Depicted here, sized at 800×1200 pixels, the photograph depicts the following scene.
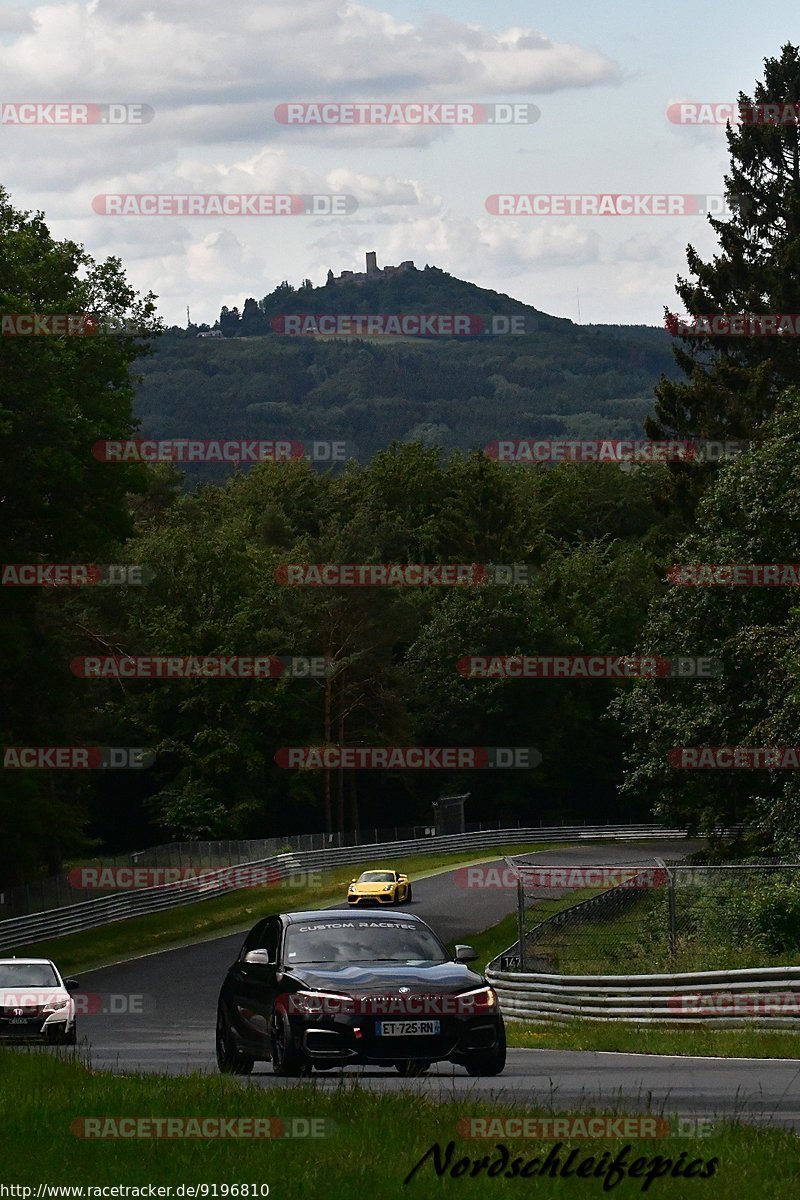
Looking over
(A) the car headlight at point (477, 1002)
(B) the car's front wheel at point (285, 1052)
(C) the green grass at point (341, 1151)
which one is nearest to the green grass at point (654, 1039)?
(A) the car headlight at point (477, 1002)

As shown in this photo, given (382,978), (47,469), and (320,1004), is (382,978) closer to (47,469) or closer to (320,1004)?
(320,1004)

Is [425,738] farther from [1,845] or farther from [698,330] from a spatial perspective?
[1,845]

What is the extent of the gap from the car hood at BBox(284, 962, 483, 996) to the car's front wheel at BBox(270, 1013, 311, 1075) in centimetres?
36

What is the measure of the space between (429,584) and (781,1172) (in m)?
96.1

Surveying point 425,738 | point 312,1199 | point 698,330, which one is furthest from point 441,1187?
point 425,738

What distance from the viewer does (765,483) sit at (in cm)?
4256
